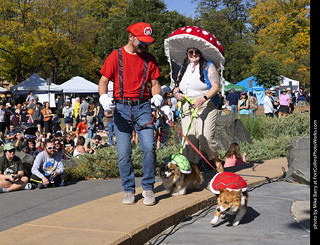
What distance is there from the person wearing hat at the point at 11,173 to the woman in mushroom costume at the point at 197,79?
2783 mm

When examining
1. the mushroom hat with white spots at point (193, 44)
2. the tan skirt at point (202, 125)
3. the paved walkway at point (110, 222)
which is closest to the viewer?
the paved walkway at point (110, 222)

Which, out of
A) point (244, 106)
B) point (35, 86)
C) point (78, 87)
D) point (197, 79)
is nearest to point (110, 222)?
point (197, 79)

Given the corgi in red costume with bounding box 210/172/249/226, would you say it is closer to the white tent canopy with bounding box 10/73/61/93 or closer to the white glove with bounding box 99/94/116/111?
the white glove with bounding box 99/94/116/111

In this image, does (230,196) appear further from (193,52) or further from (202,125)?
(193,52)

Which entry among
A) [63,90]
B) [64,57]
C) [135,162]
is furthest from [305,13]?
[135,162]

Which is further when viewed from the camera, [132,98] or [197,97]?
[197,97]

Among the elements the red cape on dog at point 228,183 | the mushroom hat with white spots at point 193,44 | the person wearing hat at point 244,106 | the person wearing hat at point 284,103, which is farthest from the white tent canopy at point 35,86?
the red cape on dog at point 228,183

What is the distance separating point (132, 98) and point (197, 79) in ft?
5.20

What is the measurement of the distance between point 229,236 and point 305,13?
189ft

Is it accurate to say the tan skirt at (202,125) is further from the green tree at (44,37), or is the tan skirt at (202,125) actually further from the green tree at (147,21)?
the green tree at (147,21)

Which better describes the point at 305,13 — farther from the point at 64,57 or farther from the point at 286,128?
the point at 286,128

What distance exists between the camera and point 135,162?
9.19 metres

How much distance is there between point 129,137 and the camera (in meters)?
6.05

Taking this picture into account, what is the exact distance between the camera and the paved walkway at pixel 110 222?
181 inches
